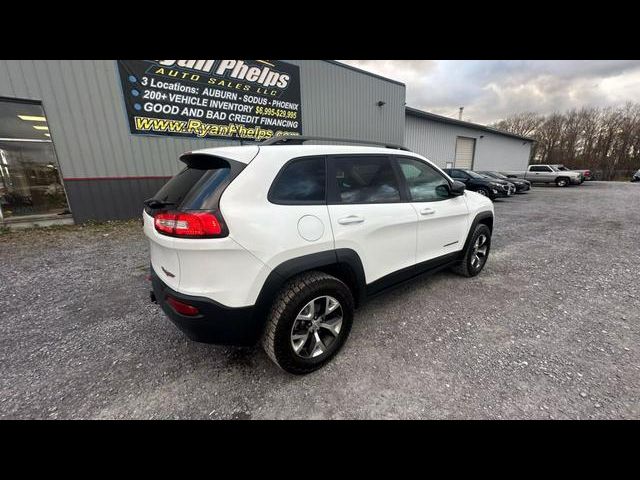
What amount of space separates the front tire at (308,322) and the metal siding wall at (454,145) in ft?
52.5

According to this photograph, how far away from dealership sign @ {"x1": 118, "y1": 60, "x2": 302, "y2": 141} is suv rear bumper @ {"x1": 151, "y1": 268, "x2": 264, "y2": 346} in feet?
25.8

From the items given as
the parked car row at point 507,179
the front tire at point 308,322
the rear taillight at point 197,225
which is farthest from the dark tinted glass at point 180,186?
the parked car row at point 507,179

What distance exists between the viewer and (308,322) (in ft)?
6.90

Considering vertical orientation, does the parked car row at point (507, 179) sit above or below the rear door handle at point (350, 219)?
below

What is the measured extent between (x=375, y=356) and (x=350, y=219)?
1.23m

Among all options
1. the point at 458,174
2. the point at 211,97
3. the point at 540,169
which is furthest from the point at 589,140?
the point at 211,97

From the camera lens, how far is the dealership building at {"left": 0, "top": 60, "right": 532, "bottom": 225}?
255 inches

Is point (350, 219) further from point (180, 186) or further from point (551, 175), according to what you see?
point (551, 175)

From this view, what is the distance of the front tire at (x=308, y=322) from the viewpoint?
1.92 m

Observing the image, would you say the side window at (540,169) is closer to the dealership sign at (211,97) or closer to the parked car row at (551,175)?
the parked car row at (551,175)

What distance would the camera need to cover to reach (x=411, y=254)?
281 centimetres

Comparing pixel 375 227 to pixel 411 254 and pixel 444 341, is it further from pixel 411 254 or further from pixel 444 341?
pixel 444 341

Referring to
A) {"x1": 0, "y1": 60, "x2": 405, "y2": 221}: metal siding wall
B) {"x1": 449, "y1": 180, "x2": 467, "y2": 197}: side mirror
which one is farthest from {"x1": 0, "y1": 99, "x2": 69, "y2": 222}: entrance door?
{"x1": 449, "y1": 180, "x2": 467, "y2": 197}: side mirror
